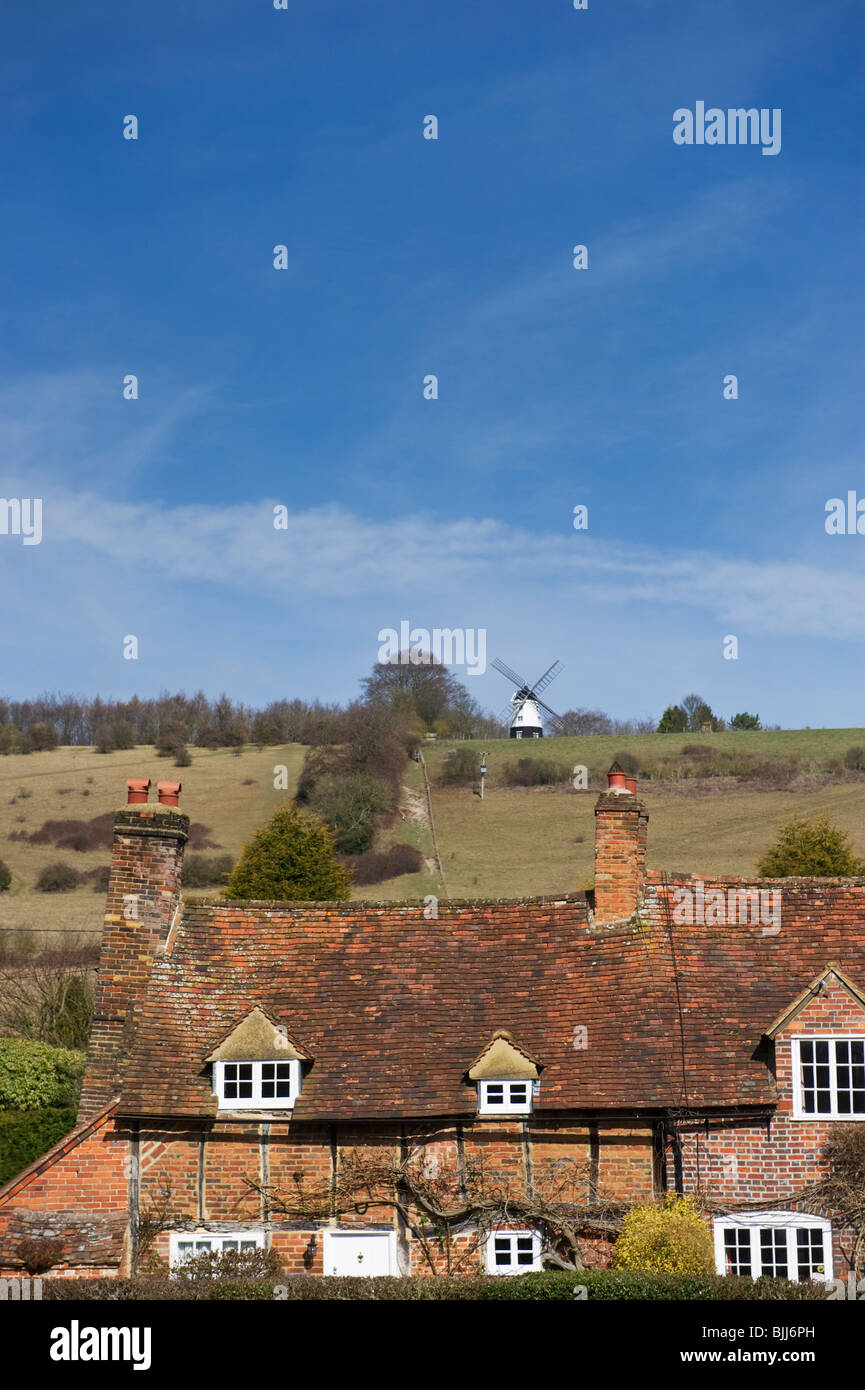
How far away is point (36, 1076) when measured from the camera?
122 ft

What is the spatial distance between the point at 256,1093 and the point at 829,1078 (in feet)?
29.4

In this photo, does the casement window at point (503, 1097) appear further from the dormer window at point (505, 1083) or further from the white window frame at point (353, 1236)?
the white window frame at point (353, 1236)

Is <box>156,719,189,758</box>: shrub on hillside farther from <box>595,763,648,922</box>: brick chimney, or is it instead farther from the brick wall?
the brick wall

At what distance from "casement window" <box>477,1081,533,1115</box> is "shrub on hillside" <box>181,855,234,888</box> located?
47089 mm

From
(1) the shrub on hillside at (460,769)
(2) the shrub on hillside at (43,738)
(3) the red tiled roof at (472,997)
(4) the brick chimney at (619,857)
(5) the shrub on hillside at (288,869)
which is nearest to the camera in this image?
(3) the red tiled roof at (472,997)

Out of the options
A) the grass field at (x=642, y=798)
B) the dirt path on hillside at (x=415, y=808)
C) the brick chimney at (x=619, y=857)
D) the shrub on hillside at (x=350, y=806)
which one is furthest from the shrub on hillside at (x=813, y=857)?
the dirt path on hillside at (x=415, y=808)

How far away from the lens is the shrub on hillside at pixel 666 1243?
20.0m

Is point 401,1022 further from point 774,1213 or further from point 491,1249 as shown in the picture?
point 774,1213

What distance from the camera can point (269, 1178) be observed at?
2227 centimetres

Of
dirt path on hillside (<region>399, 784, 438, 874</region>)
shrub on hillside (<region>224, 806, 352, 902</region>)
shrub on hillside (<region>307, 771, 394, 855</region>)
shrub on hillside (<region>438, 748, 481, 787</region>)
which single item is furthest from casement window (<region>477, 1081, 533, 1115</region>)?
shrub on hillside (<region>438, 748, 481, 787</region>)

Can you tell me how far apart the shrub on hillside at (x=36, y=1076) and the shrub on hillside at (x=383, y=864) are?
3476cm

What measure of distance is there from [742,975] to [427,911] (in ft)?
18.9

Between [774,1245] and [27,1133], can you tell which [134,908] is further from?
[27,1133]
